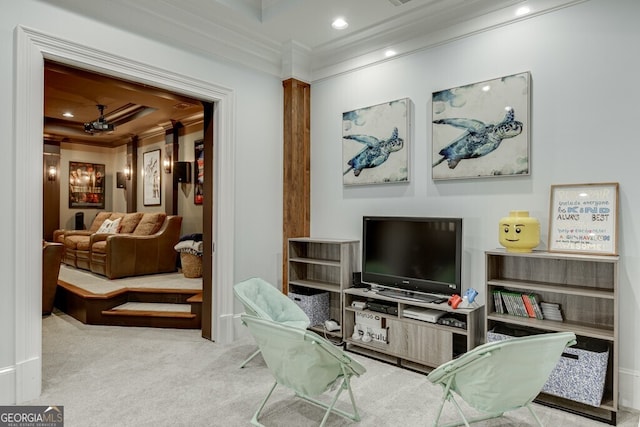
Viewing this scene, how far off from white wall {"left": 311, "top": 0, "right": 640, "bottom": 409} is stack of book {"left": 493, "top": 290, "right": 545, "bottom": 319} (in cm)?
33

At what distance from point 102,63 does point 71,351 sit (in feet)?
8.28

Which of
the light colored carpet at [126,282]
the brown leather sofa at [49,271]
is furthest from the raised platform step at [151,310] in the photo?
the brown leather sofa at [49,271]

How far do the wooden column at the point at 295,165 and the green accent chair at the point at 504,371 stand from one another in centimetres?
258

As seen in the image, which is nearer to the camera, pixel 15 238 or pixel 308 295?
pixel 15 238

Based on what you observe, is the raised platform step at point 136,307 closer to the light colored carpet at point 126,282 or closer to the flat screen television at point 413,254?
the light colored carpet at point 126,282

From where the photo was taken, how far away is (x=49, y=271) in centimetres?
456

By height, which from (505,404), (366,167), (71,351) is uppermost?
(366,167)

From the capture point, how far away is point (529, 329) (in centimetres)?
287

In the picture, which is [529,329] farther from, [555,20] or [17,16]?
[17,16]

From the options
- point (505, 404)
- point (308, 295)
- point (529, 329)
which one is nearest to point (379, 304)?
point (308, 295)

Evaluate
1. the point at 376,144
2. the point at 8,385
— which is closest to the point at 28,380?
the point at 8,385

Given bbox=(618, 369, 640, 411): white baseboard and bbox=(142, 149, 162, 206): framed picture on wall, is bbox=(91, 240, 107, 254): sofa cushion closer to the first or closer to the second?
bbox=(142, 149, 162, 206): framed picture on wall

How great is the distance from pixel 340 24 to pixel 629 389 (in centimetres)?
362

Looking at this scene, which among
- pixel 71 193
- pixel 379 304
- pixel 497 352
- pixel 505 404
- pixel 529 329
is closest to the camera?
pixel 497 352
